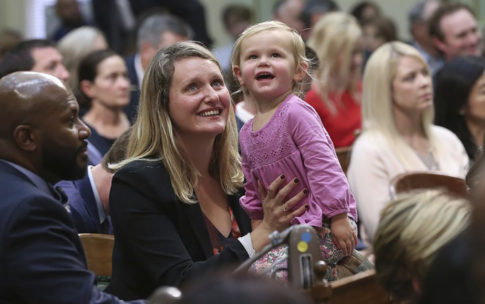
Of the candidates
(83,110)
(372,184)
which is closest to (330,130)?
(372,184)

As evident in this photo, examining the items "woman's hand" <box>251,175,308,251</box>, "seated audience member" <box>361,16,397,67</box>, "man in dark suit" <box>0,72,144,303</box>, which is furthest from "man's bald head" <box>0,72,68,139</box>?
"seated audience member" <box>361,16,397,67</box>

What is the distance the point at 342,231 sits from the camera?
269 centimetres

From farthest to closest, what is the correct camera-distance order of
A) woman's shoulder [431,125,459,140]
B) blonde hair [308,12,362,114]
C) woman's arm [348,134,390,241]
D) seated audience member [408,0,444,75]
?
seated audience member [408,0,444,75] < blonde hair [308,12,362,114] < woman's shoulder [431,125,459,140] < woman's arm [348,134,390,241]

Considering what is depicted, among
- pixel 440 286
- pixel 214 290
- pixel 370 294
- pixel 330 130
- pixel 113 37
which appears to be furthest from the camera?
pixel 113 37

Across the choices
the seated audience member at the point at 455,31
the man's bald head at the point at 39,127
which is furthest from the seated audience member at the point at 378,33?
the man's bald head at the point at 39,127

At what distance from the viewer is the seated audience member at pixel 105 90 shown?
18.5 ft

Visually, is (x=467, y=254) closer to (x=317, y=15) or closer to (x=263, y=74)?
(x=263, y=74)

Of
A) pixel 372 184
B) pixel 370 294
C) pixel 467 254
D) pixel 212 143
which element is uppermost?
pixel 467 254

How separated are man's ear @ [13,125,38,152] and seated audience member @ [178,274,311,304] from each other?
135 centimetres

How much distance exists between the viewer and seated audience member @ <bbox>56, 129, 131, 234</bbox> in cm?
360

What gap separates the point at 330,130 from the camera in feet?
18.2

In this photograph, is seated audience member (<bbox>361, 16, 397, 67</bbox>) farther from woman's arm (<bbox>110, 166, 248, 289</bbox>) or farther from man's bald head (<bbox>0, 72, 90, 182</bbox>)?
man's bald head (<bbox>0, 72, 90, 182</bbox>)

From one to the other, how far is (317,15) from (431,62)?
1143mm

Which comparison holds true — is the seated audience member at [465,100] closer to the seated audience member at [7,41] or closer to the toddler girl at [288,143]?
the toddler girl at [288,143]
